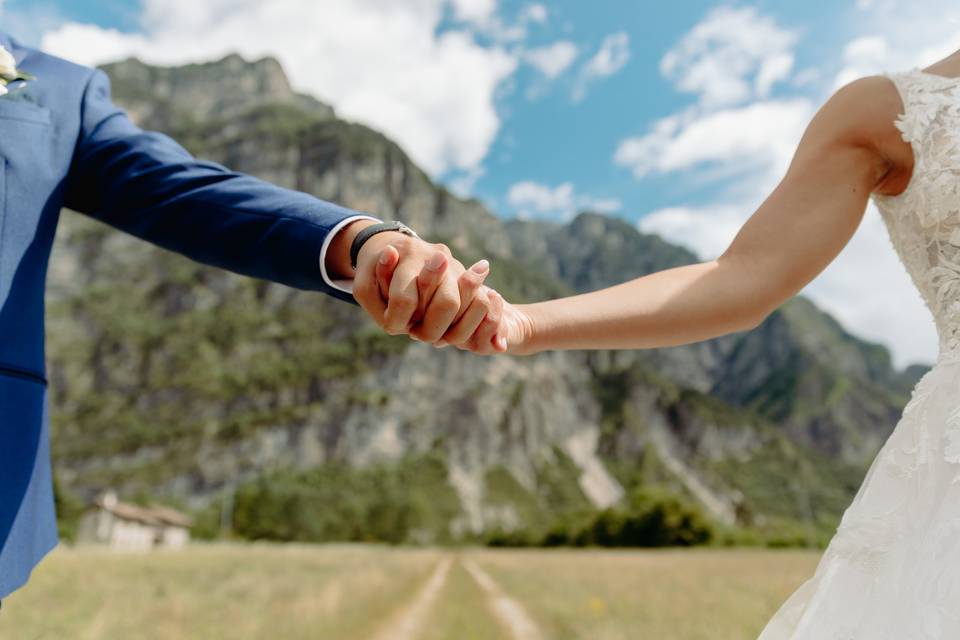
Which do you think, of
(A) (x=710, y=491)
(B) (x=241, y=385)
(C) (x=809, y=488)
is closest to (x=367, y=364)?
(B) (x=241, y=385)

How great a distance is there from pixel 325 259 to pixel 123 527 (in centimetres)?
6978

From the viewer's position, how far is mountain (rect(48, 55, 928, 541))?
112m

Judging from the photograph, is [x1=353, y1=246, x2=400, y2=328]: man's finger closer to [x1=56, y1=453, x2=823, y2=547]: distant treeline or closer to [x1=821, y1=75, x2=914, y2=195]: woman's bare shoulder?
[x1=821, y1=75, x2=914, y2=195]: woman's bare shoulder

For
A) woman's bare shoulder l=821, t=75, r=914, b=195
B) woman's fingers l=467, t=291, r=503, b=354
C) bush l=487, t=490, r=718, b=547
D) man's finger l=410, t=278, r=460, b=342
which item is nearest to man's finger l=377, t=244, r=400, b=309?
man's finger l=410, t=278, r=460, b=342

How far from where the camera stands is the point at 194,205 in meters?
1.79

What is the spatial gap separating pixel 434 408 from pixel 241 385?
33.7 metres

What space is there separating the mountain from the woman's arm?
91.8 meters

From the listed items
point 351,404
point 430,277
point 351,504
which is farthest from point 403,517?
point 430,277

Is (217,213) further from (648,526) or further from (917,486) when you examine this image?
(648,526)

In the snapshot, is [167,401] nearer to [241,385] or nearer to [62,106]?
[241,385]

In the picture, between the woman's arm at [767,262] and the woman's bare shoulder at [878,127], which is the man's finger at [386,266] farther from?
the woman's bare shoulder at [878,127]

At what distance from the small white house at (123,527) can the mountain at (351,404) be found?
66.3 ft

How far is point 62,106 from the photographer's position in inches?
70.4

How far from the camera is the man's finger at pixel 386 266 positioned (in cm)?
148
